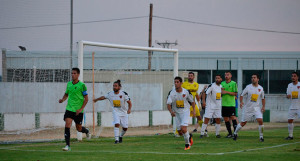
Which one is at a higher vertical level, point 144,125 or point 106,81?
point 106,81

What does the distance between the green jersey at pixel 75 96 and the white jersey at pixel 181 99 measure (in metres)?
2.28

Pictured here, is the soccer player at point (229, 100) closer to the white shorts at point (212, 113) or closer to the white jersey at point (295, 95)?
the white shorts at point (212, 113)

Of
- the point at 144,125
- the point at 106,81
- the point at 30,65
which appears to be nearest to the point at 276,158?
the point at 30,65

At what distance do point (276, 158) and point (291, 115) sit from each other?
6.43m

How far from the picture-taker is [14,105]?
20.5 m

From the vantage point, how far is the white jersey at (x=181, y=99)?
14.0 metres

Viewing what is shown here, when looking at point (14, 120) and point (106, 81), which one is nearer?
point (14, 120)

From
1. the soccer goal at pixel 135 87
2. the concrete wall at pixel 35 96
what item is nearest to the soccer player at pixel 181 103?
the soccer goal at pixel 135 87

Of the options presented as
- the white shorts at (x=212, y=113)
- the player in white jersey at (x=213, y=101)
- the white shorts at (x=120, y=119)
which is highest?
the player in white jersey at (x=213, y=101)

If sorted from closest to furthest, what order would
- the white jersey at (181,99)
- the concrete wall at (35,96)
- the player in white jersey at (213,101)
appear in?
the white jersey at (181,99)
the player in white jersey at (213,101)
the concrete wall at (35,96)

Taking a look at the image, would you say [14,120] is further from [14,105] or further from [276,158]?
[276,158]

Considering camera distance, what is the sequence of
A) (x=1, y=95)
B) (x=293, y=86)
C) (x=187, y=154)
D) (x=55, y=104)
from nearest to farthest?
(x=187, y=154), (x=293, y=86), (x=1, y=95), (x=55, y=104)

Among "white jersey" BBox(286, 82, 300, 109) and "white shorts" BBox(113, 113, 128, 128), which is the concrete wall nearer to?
"white shorts" BBox(113, 113, 128, 128)

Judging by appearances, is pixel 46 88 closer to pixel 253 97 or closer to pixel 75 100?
pixel 75 100
